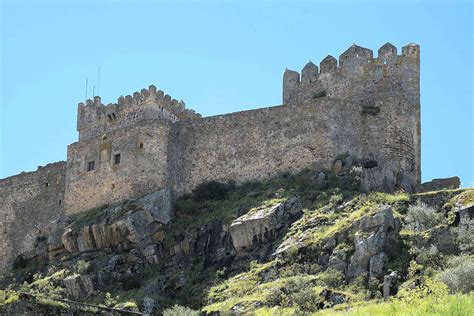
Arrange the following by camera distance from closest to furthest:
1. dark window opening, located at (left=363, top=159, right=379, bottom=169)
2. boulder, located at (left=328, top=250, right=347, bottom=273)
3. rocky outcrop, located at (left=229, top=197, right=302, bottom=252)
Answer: boulder, located at (left=328, top=250, right=347, bottom=273) → rocky outcrop, located at (left=229, top=197, right=302, bottom=252) → dark window opening, located at (left=363, top=159, right=379, bottom=169)

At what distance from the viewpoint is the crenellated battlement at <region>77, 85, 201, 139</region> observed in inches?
2286

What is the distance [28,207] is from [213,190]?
13.0m

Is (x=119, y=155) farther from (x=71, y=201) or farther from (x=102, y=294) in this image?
(x=102, y=294)

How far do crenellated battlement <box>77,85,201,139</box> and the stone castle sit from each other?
82cm

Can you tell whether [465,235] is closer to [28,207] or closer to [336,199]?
[336,199]

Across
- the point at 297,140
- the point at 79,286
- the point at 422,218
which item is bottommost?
the point at 79,286

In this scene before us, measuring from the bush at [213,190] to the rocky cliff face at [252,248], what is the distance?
9cm

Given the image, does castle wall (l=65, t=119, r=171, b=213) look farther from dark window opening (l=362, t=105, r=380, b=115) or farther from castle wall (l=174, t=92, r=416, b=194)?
dark window opening (l=362, t=105, r=380, b=115)

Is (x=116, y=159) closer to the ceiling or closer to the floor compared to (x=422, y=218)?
closer to the ceiling

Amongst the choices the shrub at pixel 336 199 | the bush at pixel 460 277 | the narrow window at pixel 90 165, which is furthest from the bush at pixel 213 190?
the bush at pixel 460 277

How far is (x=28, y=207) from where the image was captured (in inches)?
2299

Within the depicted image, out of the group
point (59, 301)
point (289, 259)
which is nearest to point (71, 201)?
point (289, 259)

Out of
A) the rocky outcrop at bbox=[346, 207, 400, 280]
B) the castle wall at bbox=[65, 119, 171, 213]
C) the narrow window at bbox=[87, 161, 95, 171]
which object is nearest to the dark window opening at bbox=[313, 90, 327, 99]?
the castle wall at bbox=[65, 119, 171, 213]

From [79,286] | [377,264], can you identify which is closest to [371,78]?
[377,264]
